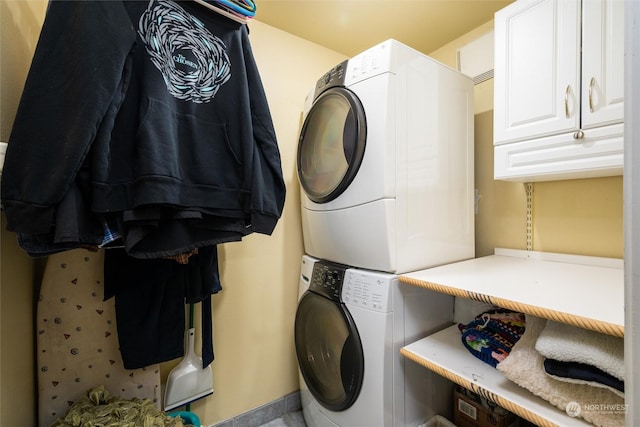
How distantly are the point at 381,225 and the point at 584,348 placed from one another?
2.31 feet

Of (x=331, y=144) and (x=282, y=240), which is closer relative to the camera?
(x=331, y=144)

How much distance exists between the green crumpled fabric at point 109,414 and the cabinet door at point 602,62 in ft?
6.31

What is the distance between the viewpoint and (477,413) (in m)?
1.22

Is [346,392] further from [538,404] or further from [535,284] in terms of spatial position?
[535,284]

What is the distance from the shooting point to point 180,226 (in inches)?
32.7

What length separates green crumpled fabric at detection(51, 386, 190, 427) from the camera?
0.91 metres

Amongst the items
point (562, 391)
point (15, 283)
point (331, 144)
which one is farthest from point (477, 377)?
point (15, 283)

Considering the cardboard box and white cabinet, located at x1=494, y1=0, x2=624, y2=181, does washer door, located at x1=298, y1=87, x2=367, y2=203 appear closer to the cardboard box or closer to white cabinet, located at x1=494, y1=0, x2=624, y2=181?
white cabinet, located at x1=494, y1=0, x2=624, y2=181

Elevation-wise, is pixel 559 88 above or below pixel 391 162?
above

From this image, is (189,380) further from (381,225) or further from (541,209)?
(541,209)

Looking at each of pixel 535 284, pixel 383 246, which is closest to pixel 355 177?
pixel 383 246

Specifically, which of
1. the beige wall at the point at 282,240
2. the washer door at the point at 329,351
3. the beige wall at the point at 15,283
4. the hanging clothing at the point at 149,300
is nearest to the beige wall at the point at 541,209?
the beige wall at the point at 282,240

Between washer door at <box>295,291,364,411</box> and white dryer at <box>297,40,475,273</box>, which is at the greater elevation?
white dryer at <box>297,40,475,273</box>

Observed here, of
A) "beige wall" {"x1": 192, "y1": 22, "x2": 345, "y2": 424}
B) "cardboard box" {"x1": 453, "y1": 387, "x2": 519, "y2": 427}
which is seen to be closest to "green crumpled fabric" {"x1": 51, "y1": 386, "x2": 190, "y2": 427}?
"beige wall" {"x1": 192, "y1": 22, "x2": 345, "y2": 424}
